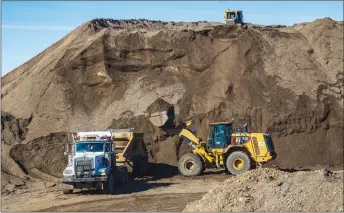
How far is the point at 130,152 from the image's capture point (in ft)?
91.0

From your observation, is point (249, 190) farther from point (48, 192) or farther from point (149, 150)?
point (149, 150)

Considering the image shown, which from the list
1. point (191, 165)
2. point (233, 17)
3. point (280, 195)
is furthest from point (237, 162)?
point (233, 17)

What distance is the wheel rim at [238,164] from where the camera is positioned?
2652 cm

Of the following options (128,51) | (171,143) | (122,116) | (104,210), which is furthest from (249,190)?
(128,51)

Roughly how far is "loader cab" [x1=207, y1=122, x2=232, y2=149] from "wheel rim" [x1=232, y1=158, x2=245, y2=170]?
89 centimetres

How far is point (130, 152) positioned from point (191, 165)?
10.1 feet

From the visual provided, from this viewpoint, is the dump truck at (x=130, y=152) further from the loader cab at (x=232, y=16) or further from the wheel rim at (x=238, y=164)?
the loader cab at (x=232, y=16)

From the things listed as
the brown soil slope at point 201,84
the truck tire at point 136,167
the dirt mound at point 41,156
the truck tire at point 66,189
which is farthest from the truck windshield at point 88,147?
the brown soil slope at point 201,84

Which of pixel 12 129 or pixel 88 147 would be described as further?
pixel 12 129

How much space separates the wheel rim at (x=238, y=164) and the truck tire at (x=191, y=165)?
1693 mm

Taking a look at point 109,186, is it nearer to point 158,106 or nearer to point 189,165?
point 189,165

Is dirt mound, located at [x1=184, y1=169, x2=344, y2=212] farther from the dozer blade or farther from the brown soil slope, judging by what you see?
the brown soil slope

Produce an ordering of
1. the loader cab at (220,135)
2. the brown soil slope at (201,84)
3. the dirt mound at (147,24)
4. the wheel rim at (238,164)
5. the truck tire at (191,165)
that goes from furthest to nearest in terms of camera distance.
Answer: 1. the dirt mound at (147,24)
2. the brown soil slope at (201,84)
3. the truck tire at (191,165)
4. the loader cab at (220,135)
5. the wheel rim at (238,164)

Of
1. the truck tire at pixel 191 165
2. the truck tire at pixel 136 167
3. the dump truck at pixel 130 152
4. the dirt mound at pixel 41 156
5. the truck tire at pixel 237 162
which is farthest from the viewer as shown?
the dirt mound at pixel 41 156
